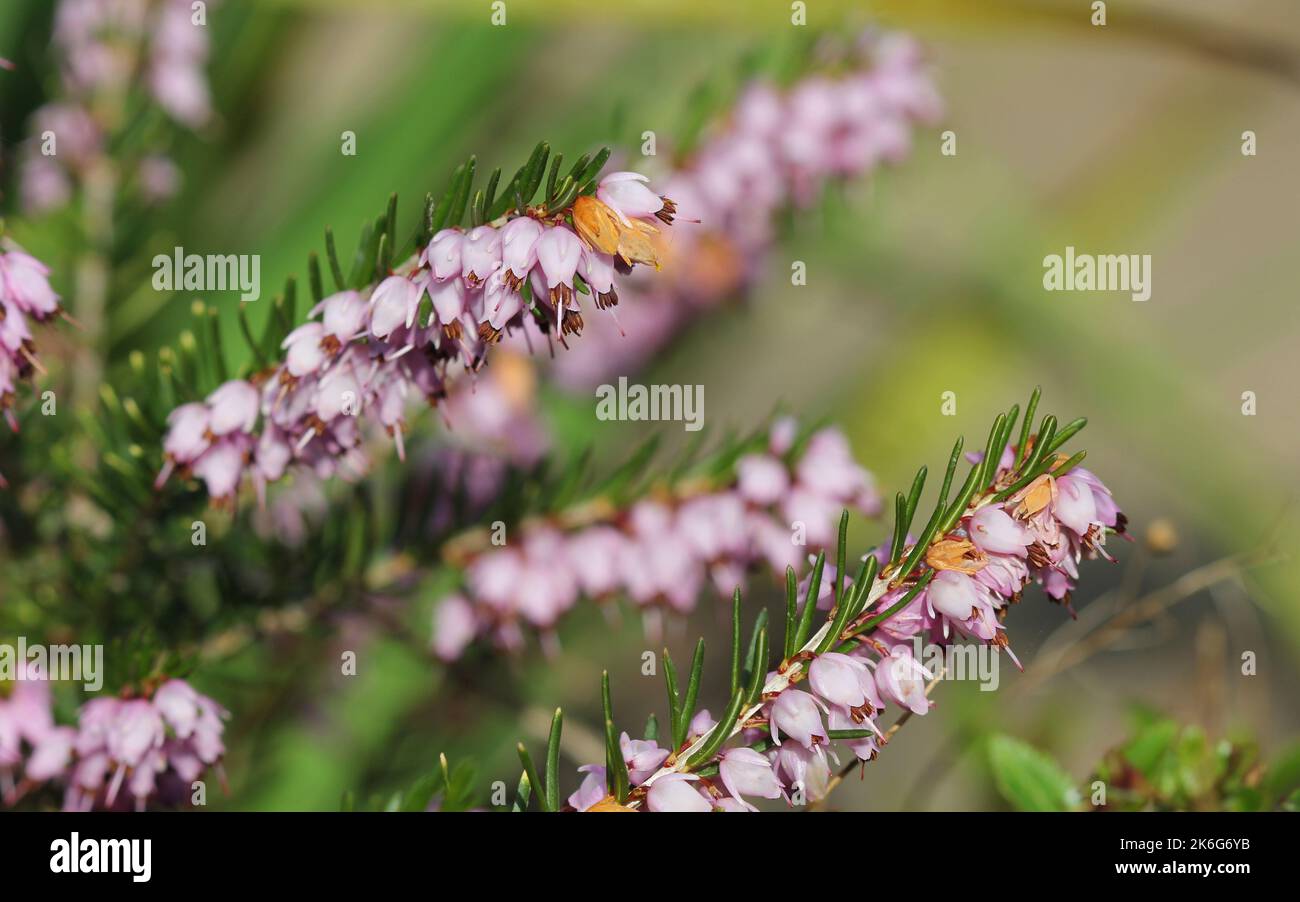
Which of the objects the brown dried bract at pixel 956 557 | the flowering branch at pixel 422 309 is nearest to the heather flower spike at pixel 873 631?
the brown dried bract at pixel 956 557

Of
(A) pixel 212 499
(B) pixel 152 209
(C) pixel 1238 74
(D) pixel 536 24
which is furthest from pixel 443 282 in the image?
(C) pixel 1238 74

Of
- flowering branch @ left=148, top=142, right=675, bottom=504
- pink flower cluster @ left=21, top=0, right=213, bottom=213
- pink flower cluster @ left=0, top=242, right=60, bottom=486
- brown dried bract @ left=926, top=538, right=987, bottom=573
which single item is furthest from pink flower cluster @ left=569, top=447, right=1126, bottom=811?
pink flower cluster @ left=21, top=0, right=213, bottom=213

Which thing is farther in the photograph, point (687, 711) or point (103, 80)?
point (103, 80)

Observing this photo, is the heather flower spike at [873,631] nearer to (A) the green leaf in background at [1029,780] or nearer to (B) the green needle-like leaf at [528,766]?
(B) the green needle-like leaf at [528,766]

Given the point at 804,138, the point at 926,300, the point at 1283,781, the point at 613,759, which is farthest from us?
the point at 926,300

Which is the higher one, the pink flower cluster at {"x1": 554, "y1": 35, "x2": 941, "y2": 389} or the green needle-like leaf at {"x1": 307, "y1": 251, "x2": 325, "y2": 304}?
the pink flower cluster at {"x1": 554, "y1": 35, "x2": 941, "y2": 389}

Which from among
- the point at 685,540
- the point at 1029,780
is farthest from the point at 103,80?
the point at 1029,780

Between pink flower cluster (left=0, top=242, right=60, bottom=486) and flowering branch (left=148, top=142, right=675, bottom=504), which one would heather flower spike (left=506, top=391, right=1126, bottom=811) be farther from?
pink flower cluster (left=0, top=242, right=60, bottom=486)

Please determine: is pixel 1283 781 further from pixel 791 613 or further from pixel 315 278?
pixel 315 278
